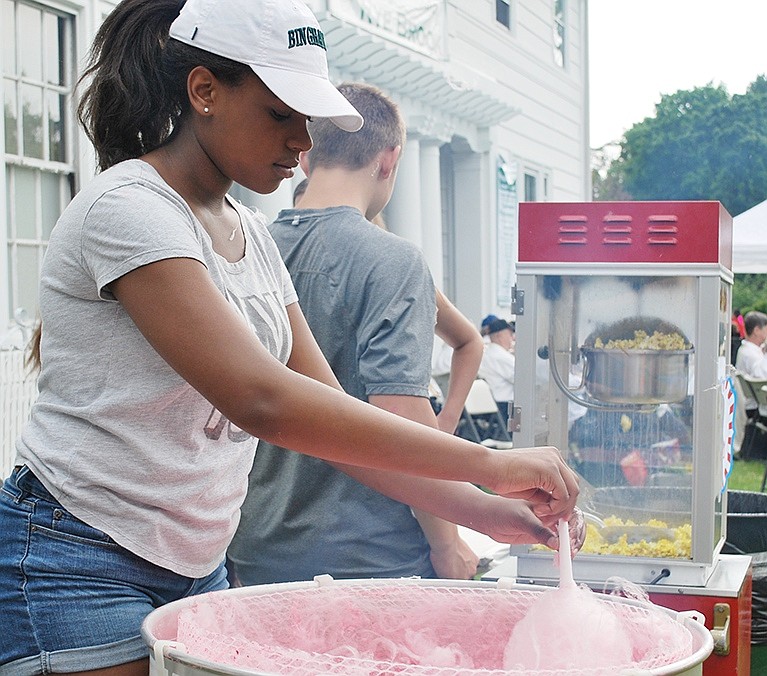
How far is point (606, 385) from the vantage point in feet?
10.8

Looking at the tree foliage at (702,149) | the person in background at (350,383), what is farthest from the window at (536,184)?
the tree foliage at (702,149)

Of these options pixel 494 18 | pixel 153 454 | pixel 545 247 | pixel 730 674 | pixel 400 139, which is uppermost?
pixel 494 18

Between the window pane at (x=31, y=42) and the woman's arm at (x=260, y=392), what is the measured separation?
17.2 ft

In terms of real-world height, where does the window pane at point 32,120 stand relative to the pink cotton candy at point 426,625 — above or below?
above

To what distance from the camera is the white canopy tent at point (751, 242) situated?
10.6m

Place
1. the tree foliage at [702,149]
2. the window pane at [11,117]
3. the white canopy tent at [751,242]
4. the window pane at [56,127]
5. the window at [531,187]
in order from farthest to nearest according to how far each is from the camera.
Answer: the tree foliage at [702,149]
the window at [531,187]
the white canopy tent at [751,242]
the window pane at [56,127]
the window pane at [11,117]

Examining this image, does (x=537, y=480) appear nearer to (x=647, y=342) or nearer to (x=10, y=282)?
(x=647, y=342)

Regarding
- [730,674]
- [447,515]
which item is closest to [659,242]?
[730,674]

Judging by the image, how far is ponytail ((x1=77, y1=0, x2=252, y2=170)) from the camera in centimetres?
155

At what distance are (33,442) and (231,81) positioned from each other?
550 mm

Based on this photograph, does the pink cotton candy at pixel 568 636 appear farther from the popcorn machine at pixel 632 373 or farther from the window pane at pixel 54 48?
the window pane at pixel 54 48

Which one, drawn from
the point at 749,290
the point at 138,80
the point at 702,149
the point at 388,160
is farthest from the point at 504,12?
the point at 702,149

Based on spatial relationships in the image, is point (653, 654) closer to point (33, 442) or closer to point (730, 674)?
point (33, 442)

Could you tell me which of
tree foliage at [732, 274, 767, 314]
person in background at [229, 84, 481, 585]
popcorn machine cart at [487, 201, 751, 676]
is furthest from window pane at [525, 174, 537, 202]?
tree foliage at [732, 274, 767, 314]
